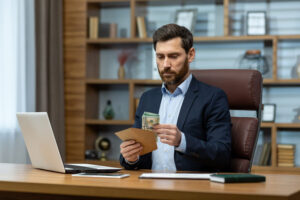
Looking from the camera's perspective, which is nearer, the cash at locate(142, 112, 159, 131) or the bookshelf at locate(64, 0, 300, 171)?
the cash at locate(142, 112, 159, 131)

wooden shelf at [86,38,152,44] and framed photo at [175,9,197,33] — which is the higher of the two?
framed photo at [175,9,197,33]

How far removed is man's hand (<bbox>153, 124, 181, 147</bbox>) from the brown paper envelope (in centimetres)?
3

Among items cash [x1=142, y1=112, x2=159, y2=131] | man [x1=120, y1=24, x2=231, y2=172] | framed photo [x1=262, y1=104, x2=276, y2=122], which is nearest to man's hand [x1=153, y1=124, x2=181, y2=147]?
cash [x1=142, y1=112, x2=159, y2=131]

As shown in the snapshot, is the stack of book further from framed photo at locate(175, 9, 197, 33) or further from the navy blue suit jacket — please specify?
the navy blue suit jacket

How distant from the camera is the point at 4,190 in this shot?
5.33 ft

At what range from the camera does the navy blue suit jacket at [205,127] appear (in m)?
2.10

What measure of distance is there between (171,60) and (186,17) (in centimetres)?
207

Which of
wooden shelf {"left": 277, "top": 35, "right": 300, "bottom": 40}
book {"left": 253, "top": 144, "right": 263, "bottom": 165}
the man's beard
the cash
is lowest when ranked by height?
book {"left": 253, "top": 144, "right": 263, "bottom": 165}

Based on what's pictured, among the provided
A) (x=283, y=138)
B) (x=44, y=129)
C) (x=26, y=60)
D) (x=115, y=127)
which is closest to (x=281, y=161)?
(x=283, y=138)

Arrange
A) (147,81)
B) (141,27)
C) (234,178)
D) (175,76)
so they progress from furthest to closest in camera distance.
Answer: (141,27), (147,81), (175,76), (234,178)

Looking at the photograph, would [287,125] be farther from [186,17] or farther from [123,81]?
[123,81]

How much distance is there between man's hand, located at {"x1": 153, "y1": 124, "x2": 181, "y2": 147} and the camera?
184cm

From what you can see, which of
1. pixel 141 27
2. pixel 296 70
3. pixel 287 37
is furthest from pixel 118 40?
pixel 296 70

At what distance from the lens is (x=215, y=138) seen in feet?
7.07
